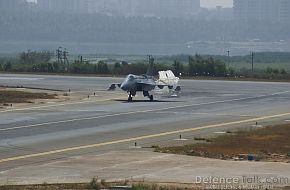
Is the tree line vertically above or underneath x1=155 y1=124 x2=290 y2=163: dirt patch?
underneath

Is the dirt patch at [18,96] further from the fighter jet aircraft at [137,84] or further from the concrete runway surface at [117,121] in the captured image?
the fighter jet aircraft at [137,84]

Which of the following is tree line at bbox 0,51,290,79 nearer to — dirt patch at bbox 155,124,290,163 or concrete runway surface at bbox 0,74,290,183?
concrete runway surface at bbox 0,74,290,183

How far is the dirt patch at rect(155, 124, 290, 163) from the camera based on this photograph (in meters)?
46.2

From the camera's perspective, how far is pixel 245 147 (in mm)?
50156

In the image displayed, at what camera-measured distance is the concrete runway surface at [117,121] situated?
48.8 metres

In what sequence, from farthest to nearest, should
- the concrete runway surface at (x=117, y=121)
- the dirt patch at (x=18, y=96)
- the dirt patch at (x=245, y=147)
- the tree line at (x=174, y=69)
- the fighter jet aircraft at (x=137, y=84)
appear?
the tree line at (x=174, y=69) → the dirt patch at (x=18, y=96) → the fighter jet aircraft at (x=137, y=84) → the concrete runway surface at (x=117, y=121) → the dirt patch at (x=245, y=147)

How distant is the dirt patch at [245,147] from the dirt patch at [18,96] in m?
33.3

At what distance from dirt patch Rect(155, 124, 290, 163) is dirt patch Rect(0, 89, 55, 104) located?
33.3 meters

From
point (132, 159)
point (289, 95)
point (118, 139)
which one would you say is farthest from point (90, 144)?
point (289, 95)

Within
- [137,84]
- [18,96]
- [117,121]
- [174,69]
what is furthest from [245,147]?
[174,69]

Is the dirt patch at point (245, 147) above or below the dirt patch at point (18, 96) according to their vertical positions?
above

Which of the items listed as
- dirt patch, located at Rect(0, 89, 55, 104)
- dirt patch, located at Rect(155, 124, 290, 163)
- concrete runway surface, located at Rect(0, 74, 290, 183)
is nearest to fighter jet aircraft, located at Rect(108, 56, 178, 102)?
concrete runway surface, located at Rect(0, 74, 290, 183)

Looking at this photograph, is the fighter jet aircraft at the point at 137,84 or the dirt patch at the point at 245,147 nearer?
the dirt patch at the point at 245,147

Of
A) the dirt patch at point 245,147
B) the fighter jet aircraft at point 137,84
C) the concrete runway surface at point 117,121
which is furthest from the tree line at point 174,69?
the dirt patch at point 245,147
